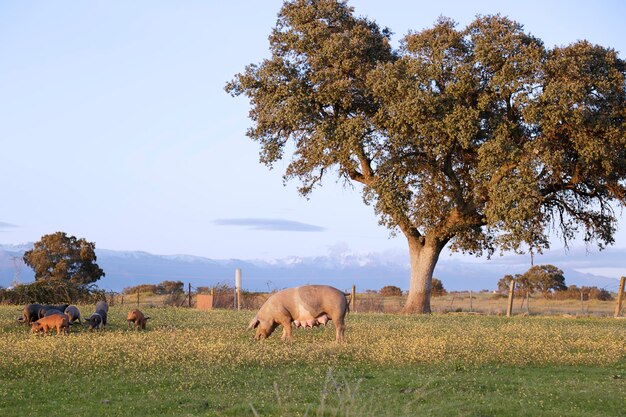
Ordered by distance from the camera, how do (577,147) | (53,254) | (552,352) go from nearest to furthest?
(552,352) → (577,147) → (53,254)

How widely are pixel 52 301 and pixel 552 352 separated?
102ft

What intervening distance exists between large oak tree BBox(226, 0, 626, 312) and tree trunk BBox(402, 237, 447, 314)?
68 millimetres

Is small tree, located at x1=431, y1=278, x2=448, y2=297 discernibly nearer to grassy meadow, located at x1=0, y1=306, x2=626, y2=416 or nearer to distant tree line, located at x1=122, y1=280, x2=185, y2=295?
distant tree line, located at x1=122, y1=280, x2=185, y2=295

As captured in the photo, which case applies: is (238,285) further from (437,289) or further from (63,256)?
(437,289)

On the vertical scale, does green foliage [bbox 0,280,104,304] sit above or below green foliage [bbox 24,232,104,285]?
below

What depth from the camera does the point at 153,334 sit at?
953 inches

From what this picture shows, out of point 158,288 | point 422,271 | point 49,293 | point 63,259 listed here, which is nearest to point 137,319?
point 49,293

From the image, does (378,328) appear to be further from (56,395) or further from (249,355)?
(56,395)

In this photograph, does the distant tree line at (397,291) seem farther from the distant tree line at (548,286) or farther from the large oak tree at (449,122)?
the large oak tree at (449,122)

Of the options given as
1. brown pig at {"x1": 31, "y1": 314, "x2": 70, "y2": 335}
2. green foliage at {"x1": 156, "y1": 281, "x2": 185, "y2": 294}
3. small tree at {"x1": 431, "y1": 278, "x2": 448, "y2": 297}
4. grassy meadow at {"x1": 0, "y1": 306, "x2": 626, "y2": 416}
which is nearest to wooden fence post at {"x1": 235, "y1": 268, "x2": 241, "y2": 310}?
grassy meadow at {"x1": 0, "y1": 306, "x2": 626, "y2": 416}

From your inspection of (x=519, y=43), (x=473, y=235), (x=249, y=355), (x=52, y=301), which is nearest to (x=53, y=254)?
(x=52, y=301)

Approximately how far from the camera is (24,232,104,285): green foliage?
67312mm

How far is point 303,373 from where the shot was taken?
17094 mm

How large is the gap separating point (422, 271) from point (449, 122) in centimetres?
969
